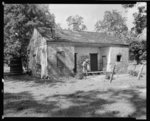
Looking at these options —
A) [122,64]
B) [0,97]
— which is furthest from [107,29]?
[0,97]

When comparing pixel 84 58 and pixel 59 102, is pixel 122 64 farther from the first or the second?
pixel 59 102

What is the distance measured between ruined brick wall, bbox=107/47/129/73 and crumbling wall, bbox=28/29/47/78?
25.3 feet

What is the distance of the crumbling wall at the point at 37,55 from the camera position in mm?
14695

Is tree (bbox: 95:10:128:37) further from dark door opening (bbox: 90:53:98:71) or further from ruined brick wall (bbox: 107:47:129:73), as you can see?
dark door opening (bbox: 90:53:98:71)

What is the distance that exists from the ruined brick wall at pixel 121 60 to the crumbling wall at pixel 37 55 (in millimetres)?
7710

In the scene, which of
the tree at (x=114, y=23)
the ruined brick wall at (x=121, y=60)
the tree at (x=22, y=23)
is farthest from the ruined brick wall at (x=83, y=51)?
Answer: the tree at (x=114, y=23)

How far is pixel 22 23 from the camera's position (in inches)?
639

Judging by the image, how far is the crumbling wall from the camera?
14.7 metres

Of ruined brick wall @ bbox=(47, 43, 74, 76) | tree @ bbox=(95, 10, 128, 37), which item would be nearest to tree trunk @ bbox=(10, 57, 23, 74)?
ruined brick wall @ bbox=(47, 43, 74, 76)

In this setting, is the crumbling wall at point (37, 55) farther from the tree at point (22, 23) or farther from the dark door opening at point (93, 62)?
the dark door opening at point (93, 62)

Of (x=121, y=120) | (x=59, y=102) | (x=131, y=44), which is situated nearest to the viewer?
(x=121, y=120)

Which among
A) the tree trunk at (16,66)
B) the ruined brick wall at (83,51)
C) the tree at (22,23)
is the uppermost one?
the tree at (22,23)

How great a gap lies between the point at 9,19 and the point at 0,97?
15.0 m

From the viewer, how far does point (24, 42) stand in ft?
58.3
